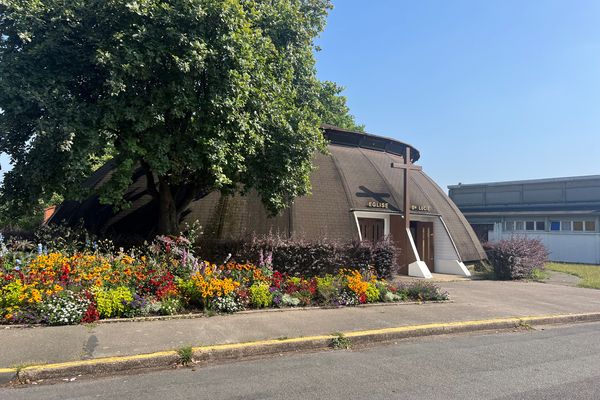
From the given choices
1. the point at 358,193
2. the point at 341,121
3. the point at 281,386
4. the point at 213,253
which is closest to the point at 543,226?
the point at 341,121

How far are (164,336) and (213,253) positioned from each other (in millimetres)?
5801

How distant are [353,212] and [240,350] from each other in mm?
11093

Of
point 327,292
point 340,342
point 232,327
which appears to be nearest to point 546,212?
point 327,292

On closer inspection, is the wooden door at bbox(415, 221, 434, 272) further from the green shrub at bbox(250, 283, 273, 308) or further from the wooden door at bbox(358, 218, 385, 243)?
the green shrub at bbox(250, 283, 273, 308)

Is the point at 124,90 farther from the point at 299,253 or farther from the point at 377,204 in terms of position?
the point at 377,204

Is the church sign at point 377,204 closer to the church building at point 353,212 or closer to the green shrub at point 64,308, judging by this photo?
the church building at point 353,212

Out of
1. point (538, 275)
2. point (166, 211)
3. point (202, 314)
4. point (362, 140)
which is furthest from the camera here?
point (362, 140)

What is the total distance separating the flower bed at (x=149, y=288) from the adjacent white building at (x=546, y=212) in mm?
21625

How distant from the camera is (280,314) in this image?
28.8 ft

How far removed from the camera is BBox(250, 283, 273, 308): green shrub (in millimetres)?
9094

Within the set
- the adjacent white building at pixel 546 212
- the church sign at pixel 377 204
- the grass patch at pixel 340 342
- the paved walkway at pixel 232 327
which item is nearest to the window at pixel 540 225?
the adjacent white building at pixel 546 212

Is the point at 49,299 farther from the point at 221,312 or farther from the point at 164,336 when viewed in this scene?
the point at 221,312

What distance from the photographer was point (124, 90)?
8.90m

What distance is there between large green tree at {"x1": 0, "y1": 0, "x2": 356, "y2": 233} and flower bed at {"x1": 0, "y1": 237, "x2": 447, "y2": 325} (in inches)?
62.9
